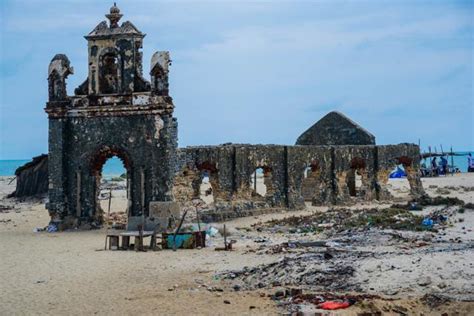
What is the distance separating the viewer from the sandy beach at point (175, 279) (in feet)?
40.8

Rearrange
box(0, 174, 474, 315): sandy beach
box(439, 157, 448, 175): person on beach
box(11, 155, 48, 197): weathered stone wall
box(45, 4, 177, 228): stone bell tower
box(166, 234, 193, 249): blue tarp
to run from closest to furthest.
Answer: box(0, 174, 474, 315): sandy beach < box(166, 234, 193, 249): blue tarp < box(45, 4, 177, 228): stone bell tower < box(11, 155, 48, 197): weathered stone wall < box(439, 157, 448, 175): person on beach

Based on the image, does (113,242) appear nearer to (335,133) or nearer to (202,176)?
(202,176)

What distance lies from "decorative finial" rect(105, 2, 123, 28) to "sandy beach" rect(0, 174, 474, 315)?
8.59m

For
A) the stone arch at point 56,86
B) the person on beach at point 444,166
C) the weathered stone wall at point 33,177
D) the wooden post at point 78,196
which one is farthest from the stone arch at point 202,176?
the person on beach at point 444,166

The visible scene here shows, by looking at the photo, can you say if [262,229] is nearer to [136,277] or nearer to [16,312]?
[136,277]

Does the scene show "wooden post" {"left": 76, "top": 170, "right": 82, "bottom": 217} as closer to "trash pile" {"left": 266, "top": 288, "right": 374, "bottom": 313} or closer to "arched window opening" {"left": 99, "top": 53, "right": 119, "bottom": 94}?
"arched window opening" {"left": 99, "top": 53, "right": 119, "bottom": 94}

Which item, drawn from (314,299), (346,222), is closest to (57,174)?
(346,222)

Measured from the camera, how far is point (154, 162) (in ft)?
82.0

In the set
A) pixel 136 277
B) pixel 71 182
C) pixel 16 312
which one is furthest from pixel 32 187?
pixel 16 312

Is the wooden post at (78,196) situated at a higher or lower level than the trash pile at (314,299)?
higher

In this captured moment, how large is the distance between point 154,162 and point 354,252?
34.7ft

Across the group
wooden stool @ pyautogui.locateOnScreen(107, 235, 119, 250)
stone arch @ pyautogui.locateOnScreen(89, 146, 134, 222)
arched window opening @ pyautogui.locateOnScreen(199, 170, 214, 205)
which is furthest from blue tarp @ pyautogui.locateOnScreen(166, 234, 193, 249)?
arched window opening @ pyautogui.locateOnScreen(199, 170, 214, 205)

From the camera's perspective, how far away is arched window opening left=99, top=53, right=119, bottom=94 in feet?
85.7

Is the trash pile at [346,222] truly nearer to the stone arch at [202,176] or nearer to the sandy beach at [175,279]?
the sandy beach at [175,279]
